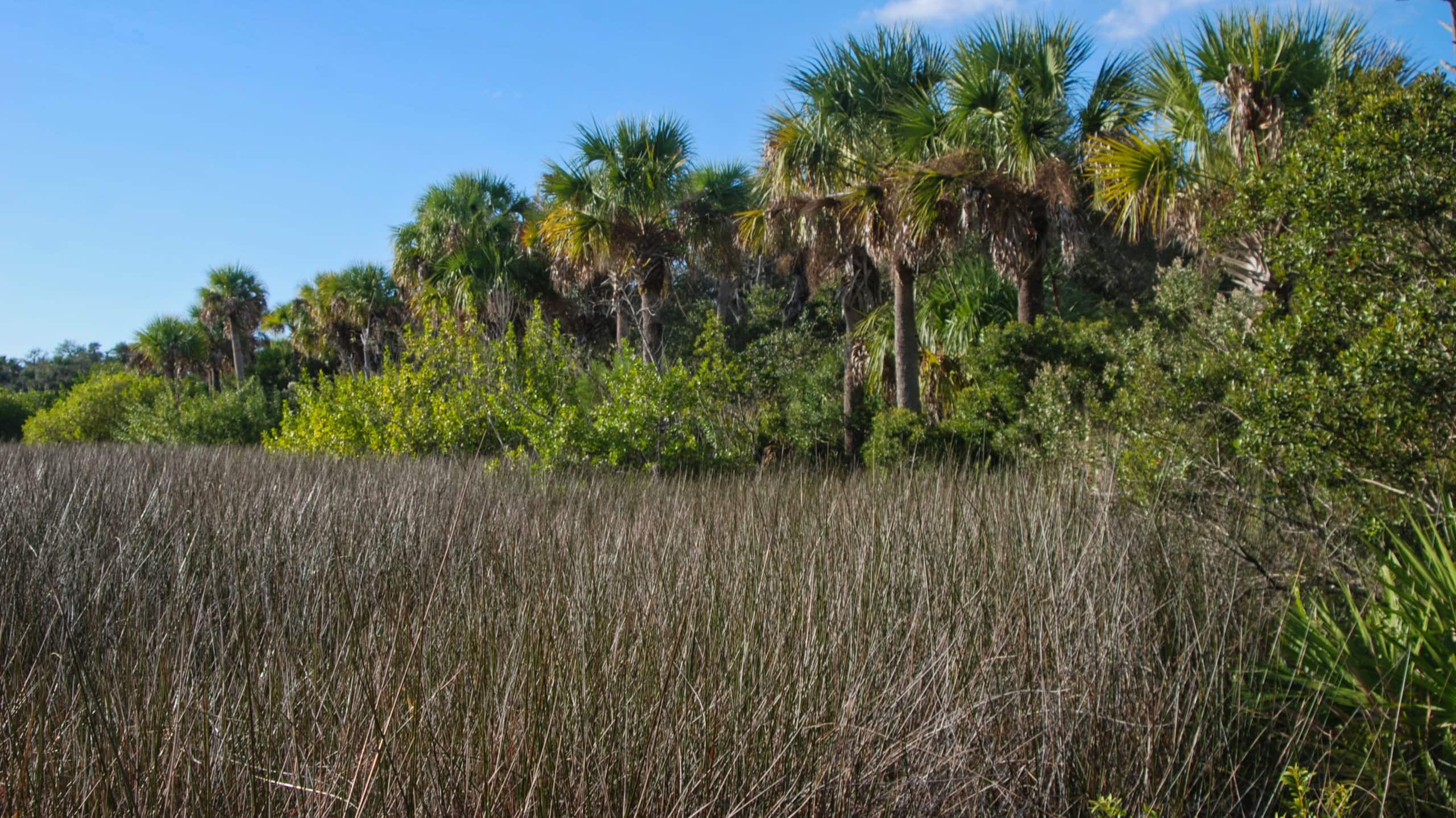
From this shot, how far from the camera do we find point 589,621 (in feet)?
10.5

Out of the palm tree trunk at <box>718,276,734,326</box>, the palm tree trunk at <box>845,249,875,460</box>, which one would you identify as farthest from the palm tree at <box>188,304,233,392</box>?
the palm tree trunk at <box>845,249,875,460</box>

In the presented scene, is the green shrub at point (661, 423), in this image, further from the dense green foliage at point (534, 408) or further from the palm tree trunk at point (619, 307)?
the palm tree trunk at point (619, 307)

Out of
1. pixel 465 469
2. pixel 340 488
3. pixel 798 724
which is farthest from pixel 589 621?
pixel 465 469

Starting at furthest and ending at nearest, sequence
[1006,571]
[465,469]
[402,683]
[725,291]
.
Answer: [725,291] < [465,469] < [1006,571] < [402,683]

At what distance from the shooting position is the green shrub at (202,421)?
853 inches

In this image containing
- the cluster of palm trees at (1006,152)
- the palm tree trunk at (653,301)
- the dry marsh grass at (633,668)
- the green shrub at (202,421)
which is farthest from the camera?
the green shrub at (202,421)

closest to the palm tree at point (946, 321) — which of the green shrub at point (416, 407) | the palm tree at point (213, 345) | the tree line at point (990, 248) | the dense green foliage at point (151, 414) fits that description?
the tree line at point (990, 248)

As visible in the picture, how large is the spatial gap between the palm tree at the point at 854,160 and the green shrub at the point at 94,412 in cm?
1911

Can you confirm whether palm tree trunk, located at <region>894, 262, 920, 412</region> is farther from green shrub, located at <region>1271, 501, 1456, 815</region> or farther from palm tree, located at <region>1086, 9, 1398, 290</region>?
green shrub, located at <region>1271, 501, 1456, 815</region>

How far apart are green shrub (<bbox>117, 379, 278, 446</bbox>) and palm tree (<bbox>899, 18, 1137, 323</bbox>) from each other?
16.3m

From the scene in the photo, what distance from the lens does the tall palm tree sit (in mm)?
16547

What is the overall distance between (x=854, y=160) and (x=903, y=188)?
170 centimetres

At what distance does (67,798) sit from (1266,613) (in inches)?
178

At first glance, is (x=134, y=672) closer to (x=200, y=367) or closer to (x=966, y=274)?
(x=966, y=274)
